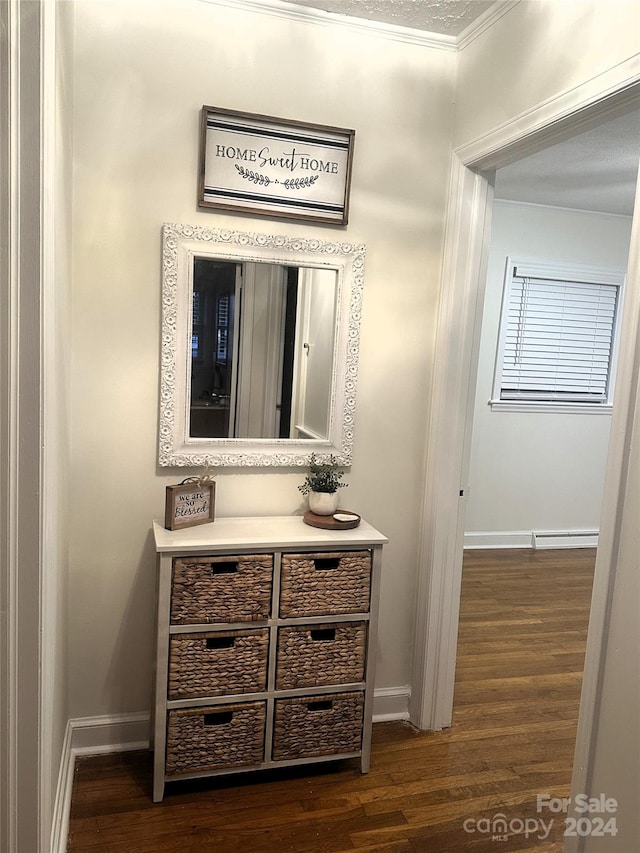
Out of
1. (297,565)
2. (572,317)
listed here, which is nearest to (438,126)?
(297,565)

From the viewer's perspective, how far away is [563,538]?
18.7ft

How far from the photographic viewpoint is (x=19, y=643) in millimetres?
1471

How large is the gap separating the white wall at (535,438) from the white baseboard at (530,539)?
0.02m

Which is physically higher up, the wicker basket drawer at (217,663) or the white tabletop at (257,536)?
the white tabletop at (257,536)

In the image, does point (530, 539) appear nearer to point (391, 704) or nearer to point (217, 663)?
point (391, 704)

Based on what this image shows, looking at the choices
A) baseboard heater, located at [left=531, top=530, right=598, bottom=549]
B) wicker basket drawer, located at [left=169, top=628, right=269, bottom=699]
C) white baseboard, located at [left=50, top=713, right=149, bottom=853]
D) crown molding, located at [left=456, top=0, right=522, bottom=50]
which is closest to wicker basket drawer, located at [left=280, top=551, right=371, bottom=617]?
wicker basket drawer, located at [left=169, top=628, right=269, bottom=699]

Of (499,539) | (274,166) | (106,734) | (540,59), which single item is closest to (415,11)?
(540,59)

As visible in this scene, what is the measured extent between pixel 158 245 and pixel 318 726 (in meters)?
1.74

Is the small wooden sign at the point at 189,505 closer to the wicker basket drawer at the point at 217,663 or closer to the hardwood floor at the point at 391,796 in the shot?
the wicker basket drawer at the point at 217,663

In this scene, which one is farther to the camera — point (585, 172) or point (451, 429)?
point (585, 172)

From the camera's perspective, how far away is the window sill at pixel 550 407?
5.44 meters

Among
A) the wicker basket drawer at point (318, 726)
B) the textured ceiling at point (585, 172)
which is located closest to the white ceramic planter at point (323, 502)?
the wicker basket drawer at point (318, 726)

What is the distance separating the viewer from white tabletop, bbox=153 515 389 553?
2232 millimetres

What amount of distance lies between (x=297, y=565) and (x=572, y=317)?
4.14 m
